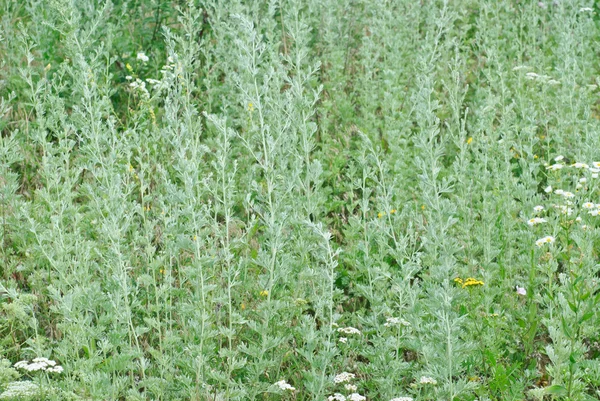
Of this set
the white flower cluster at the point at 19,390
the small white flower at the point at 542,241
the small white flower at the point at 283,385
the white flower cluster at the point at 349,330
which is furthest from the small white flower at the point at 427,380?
the white flower cluster at the point at 19,390

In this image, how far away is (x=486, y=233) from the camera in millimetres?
4539

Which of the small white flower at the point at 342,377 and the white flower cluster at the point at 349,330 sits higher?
the white flower cluster at the point at 349,330

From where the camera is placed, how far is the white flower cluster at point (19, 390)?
367 cm

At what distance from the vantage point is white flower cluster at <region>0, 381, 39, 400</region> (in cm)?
367

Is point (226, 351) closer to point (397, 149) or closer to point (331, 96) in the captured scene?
point (397, 149)

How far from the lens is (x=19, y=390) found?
3.68 m

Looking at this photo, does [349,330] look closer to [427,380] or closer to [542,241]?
[427,380]

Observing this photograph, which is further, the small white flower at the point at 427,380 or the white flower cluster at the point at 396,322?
the white flower cluster at the point at 396,322

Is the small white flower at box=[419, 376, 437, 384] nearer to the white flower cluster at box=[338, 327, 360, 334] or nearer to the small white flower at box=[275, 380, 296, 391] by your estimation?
the white flower cluster at box=[338, 327, 360, 334]

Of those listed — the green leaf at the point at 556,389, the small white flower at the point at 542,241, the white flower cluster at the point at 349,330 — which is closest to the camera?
the green leaf at the point at 556,389

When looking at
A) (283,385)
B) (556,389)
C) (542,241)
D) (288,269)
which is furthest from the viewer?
(542,241)

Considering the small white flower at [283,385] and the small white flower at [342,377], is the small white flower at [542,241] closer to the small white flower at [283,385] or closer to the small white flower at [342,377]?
the small white flower at [342,377]

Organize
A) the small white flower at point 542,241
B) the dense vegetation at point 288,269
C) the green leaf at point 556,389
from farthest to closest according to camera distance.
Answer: the small white flower at point 542,241 → the dense vegetation at point 288,269 → the green leaf at point 556,389

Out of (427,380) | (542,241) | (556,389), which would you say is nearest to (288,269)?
(427,380)
